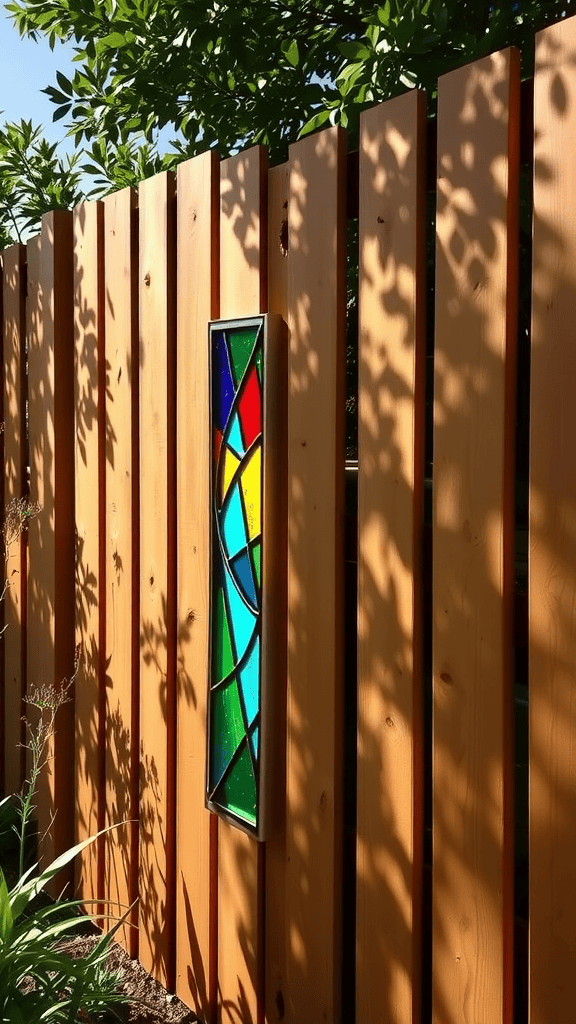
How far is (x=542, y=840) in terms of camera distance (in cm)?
189

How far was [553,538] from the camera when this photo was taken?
73.9 inches

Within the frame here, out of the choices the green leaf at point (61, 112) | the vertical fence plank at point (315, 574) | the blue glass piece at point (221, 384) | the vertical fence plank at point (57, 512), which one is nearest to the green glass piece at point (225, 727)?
the vertical fence plank at point (315, 574)

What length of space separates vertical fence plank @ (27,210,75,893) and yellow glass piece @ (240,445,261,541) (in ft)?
4.52

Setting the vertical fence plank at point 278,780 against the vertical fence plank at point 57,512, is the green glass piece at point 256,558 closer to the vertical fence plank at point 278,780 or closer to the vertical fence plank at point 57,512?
the vertical fence plank at point 278,780

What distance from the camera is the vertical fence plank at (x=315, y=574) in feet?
7.93

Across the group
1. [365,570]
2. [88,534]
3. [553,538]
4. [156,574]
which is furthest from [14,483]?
[553,538]

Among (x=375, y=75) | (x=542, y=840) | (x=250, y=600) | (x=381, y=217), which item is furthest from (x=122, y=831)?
(x=375, y=75)

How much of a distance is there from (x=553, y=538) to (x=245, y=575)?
3.49 ft

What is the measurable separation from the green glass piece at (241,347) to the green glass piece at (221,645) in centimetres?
66

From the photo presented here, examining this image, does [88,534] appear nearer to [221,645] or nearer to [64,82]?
[221,645]

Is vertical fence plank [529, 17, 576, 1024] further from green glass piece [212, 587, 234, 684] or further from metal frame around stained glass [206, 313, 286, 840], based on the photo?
green glass piece [212, 587, 234, 684]

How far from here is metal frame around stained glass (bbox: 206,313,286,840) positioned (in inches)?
103

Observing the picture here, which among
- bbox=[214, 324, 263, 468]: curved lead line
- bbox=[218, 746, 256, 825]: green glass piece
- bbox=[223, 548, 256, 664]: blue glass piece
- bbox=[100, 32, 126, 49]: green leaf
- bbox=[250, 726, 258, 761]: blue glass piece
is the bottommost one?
bbox=[218, 746, 256, 825]: green glass piece

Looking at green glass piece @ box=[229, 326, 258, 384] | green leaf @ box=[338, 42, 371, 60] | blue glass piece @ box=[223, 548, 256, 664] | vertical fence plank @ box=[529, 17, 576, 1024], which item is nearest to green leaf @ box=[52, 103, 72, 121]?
green leaf @ box=[338, 42, 371, 60]
